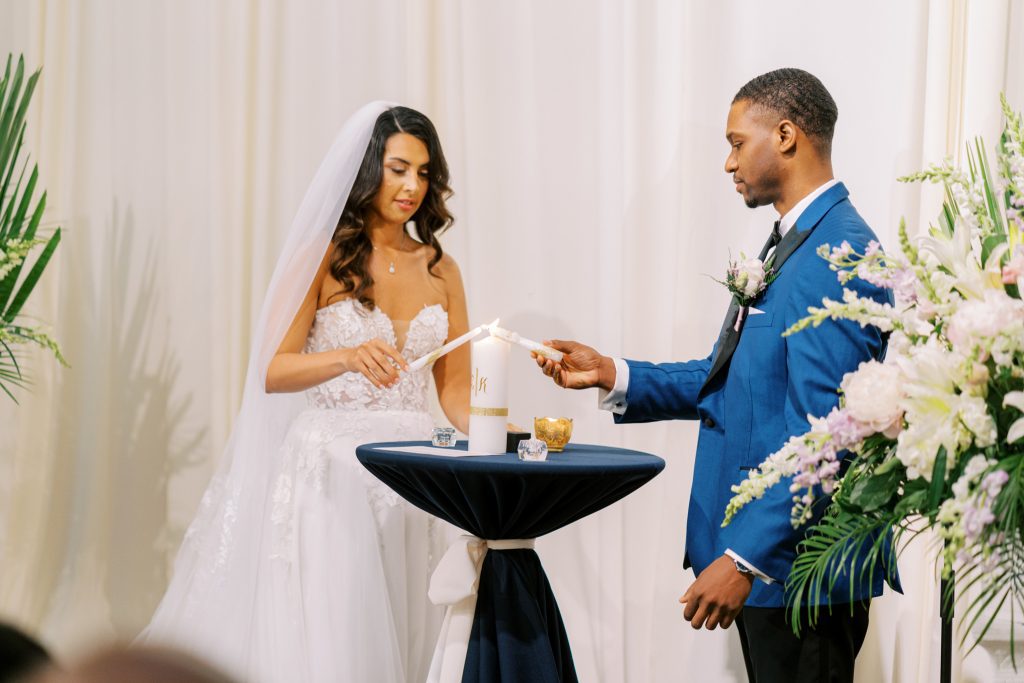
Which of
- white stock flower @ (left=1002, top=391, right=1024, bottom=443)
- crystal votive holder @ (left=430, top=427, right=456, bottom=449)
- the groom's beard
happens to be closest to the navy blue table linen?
crystal votive holder @ (left=430, top=427, right=456, bottom=449)

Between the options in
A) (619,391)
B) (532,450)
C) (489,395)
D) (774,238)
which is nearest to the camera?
(532,450)

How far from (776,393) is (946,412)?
106 centimetres

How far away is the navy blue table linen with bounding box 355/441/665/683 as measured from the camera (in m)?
2.43

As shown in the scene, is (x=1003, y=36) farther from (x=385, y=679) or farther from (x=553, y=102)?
(x=385, y=679)

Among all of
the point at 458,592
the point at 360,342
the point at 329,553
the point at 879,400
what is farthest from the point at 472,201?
the point at 879,400

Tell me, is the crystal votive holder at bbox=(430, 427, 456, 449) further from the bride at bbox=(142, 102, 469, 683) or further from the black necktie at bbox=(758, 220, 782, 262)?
the black necktie at bbox=(758, 220, 782, 262)

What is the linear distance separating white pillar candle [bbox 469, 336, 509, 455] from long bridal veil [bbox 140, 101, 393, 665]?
914mm

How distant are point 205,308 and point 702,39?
2404mm

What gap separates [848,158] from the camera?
3.77m

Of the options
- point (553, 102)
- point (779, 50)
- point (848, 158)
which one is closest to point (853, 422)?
point (848, 158)

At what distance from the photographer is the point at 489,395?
2.60m

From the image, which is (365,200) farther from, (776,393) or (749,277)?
(776,393)

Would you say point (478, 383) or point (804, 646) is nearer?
point (804, 646)

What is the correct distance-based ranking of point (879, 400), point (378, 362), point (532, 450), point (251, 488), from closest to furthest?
point (879, 400), point (532, 450), point (378, 362), point (251, 488)
